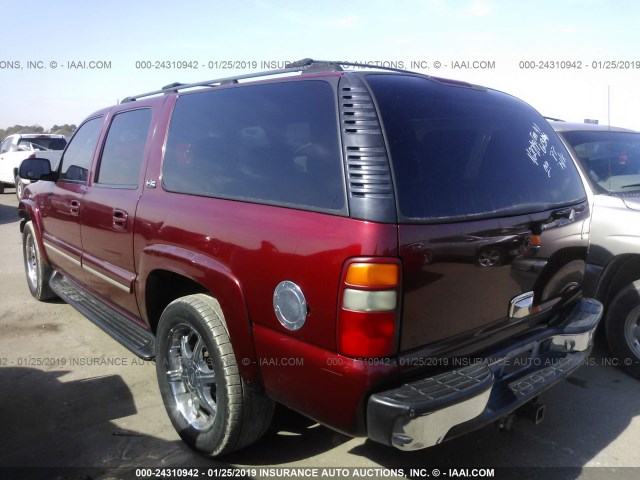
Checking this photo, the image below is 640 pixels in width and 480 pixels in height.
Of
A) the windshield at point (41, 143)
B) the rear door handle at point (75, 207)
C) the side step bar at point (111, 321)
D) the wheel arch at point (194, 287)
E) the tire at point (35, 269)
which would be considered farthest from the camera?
the windshield at point (41, 143)

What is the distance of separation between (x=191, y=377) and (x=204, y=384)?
0.11 meters

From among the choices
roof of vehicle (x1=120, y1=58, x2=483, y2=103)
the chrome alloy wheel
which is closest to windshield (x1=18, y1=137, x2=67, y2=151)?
roof of vehicle (x1=120, y1=58, x2=483, y2=103)

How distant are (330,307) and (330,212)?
0.37 m

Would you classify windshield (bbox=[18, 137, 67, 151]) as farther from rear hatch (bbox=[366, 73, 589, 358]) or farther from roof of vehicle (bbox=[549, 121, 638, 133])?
rear hatch (bbox=[366, 73, 589, 358])

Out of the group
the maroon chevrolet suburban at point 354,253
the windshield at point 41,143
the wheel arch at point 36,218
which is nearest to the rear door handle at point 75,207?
the maroon chevrolet suburban at point 354,253

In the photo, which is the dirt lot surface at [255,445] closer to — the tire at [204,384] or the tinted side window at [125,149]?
the tire at [204,384]

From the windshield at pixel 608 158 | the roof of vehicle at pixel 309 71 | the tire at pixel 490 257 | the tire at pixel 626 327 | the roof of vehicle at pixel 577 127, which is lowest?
the tire at pixel 626 327

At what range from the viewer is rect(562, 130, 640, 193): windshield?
13.5ft

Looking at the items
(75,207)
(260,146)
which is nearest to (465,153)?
(260,146)

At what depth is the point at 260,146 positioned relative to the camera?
248cm

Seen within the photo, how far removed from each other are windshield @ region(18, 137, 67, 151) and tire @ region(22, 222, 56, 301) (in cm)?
1063

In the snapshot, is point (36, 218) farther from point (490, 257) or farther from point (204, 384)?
point (490, 257)

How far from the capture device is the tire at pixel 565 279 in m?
2.67

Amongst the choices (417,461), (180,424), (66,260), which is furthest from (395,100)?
(66,260)
